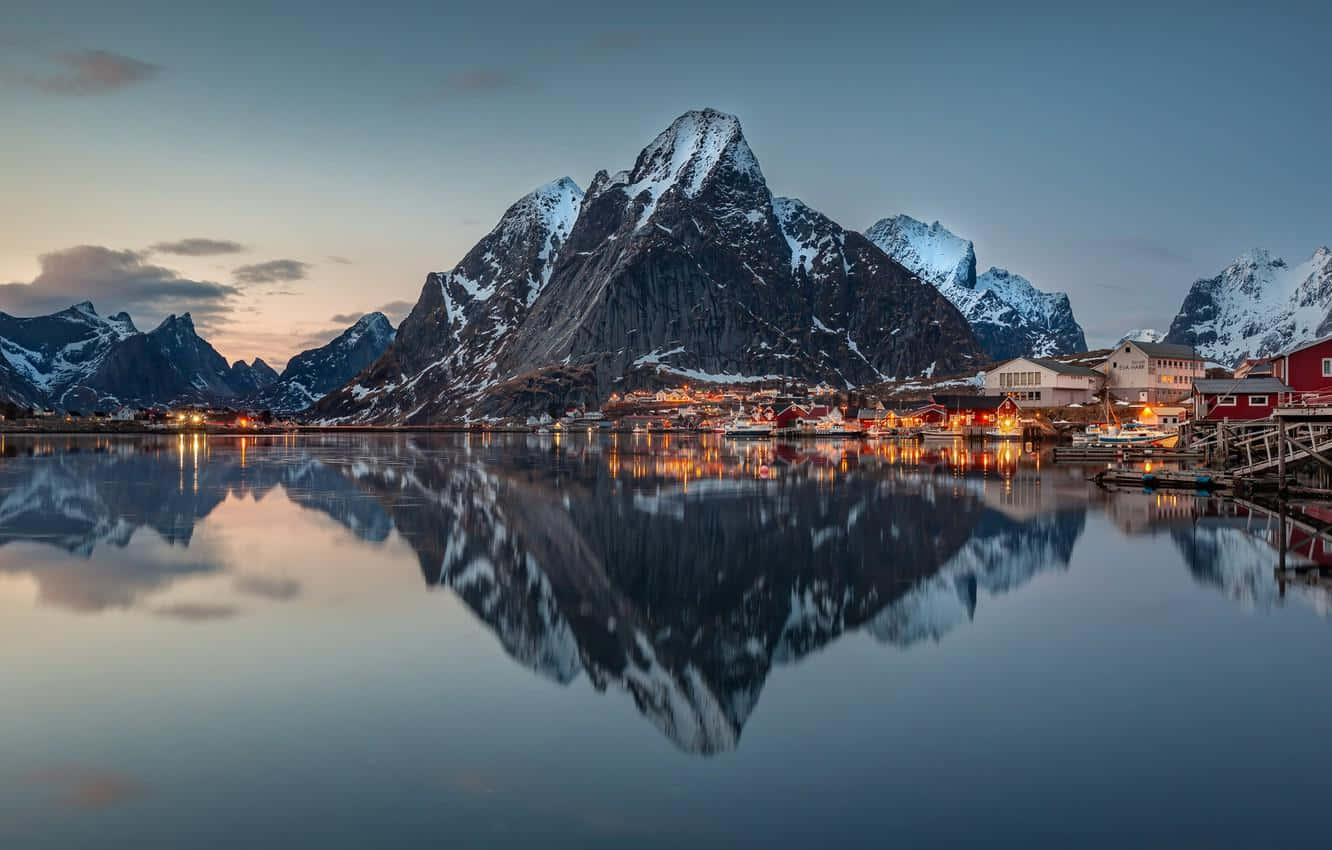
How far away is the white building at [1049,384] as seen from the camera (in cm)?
12975

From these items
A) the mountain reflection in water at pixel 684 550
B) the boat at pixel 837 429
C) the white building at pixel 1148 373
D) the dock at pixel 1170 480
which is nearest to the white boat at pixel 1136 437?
the mountain reflection in water at pixel 684 550

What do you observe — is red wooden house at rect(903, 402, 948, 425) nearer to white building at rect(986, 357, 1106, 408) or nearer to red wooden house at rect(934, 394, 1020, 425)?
red wooden house at rect(934, 394, 1020, 425)

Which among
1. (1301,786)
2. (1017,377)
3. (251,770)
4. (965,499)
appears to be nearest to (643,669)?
(251,770)

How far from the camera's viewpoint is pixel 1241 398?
64.2 m

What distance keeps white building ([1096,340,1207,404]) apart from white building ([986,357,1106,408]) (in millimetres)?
2426

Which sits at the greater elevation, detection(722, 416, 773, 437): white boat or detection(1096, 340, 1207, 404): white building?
detection(1096, 340, 1207, 404): white building

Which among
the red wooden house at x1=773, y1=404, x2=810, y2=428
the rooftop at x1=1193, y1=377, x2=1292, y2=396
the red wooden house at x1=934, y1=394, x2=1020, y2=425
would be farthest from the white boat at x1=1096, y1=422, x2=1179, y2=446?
the red wooden house at x1=773, y1=404, x2=810, y2=428

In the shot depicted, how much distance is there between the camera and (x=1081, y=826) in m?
9.77

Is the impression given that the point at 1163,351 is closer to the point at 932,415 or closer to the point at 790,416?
the point at 932,415

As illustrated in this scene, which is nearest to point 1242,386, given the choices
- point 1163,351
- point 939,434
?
point 1163,351

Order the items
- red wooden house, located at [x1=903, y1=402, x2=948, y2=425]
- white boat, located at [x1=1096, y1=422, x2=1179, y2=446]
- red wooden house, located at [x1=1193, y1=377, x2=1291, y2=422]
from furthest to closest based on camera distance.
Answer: red wooden house, located at [x1=903, y1=402, x2=948, y2=425] → white boat, located at [x1=1096, y1=422, x2=1179, y2=446] → red wooden house, located at [x1=1193, y1=377, x2=1291, y2=422]

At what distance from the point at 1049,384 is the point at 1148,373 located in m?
12.2

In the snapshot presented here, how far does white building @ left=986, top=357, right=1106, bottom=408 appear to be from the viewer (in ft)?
426

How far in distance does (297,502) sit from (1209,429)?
182 ft
